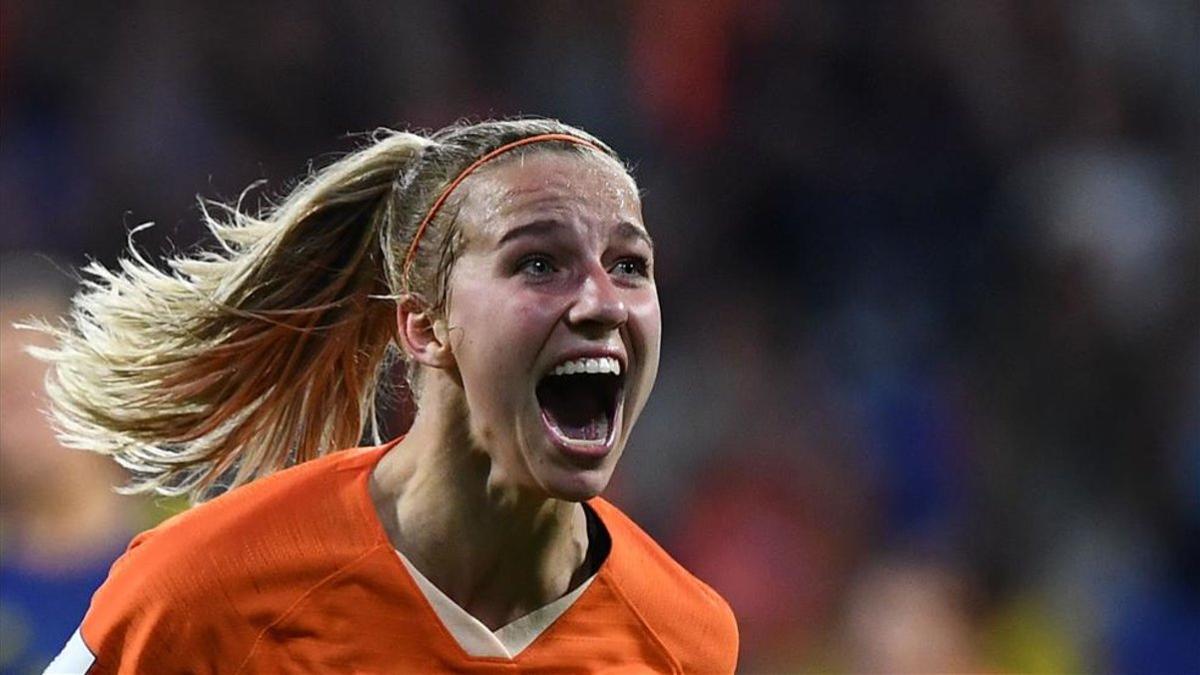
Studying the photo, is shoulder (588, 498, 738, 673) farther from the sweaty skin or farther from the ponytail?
the ponytail

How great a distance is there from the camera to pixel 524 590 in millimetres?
2805

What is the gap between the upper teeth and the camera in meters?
2.58

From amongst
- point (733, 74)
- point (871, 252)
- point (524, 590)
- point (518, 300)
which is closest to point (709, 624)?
point (524, 590)

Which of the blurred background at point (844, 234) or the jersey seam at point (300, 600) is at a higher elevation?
the jersey seam at point (300, 600)

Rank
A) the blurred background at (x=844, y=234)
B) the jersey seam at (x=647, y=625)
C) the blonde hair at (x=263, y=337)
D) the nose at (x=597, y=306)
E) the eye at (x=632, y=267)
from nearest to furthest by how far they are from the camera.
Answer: the nose at (x=597, y=306)
the eye at (x=632, y=267)
the jersey seam at (x=647, y=625)
the blonde hair at (x=263, y=337)
the blurred background at (x=844, y=234)

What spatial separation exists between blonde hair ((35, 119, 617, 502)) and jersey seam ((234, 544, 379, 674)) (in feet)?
1.39

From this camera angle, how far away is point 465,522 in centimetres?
275

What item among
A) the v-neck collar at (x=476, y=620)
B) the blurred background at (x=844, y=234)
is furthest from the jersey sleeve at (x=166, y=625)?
the blurred background at (x=844, y=234)

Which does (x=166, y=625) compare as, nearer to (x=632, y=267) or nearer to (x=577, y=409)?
(x=577, y=409)

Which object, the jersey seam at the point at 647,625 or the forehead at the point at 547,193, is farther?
the jersey seam at the point at 647,625

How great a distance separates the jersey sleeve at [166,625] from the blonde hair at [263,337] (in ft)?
1.57

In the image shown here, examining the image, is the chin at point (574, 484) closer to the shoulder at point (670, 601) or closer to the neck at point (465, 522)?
the neck at point (465, 522)

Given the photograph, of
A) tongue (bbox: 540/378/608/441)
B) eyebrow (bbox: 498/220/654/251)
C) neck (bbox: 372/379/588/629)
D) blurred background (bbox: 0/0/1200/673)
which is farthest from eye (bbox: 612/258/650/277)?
blurred background (bbox: 0/0/1200/673)

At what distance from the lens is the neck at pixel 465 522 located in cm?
274
